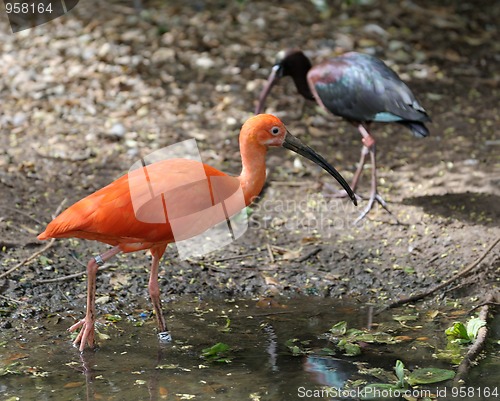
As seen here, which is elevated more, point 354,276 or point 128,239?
point 128,239

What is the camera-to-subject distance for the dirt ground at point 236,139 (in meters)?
5.95

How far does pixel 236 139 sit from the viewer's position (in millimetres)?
8109

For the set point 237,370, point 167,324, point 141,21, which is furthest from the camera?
point 141,21

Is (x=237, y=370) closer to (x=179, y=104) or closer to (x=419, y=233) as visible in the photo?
(x=419, y=233)

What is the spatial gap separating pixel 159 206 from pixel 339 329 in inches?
52.8

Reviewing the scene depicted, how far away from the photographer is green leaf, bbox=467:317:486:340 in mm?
4961

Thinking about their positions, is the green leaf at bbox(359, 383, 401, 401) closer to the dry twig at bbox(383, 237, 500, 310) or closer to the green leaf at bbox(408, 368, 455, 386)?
the green leaf at bbox(408, 368, 455, 386)

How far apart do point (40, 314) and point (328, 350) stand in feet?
6.02

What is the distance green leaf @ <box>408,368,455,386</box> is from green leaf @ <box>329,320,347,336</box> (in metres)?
0.68

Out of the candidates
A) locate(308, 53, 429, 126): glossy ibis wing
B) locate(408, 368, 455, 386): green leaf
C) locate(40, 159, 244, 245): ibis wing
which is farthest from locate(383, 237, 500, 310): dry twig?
locate(308, 53, 429, 126): glossy ibis wing

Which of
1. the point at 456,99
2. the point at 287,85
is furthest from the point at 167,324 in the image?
the point at 456,99

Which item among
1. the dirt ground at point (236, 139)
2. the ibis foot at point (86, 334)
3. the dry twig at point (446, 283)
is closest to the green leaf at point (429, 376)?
the dry twig at point (446, 283)

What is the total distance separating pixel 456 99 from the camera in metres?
9.15

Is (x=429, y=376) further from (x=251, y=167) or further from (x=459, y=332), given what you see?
(x=251, y=167)
